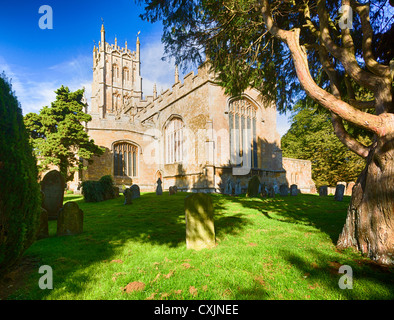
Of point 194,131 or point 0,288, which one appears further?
point 194,131

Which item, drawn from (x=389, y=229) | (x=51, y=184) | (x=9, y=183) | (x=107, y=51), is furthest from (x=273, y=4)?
(x=107, y=51)

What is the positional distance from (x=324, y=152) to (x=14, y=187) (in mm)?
26385

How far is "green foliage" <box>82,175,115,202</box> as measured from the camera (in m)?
11.0

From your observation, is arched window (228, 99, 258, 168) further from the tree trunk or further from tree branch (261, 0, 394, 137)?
the tree trunk

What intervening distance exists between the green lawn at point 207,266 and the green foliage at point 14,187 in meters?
0.57

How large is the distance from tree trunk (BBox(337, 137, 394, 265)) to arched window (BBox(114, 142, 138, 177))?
19.2 metres

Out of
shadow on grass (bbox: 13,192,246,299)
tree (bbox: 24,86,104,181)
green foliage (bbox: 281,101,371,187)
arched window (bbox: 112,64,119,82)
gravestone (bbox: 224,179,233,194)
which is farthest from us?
arched window (bbox: 112,64,119,82)

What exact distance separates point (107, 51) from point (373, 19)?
50.8 meters

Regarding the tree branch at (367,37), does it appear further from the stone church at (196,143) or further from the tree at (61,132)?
the tree at (61,132)

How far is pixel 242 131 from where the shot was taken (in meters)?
18.3

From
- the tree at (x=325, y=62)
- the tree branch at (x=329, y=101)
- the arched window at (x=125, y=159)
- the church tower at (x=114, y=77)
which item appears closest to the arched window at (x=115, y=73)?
the church tower at (x=114, y=77)

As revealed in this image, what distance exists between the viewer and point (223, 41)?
5.78 metres

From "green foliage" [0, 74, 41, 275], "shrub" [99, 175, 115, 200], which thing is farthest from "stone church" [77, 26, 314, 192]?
"green foliage" [0, 74, 41, 275]

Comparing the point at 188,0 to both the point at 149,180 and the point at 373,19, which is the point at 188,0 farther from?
the point at 149,180
